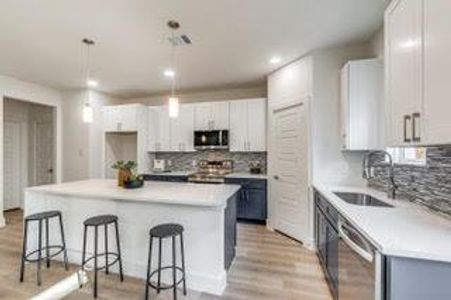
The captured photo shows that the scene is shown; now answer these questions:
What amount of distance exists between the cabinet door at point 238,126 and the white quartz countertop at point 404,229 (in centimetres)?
285

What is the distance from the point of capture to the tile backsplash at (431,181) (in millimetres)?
1752

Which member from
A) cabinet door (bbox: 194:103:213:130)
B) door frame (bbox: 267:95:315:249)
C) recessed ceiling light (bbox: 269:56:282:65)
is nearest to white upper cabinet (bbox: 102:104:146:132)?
cabinet door (bbox: 194:103:213:130)

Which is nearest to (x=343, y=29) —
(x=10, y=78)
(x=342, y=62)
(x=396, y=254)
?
(x=342, y=62)

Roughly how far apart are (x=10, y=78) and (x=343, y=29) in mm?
5505

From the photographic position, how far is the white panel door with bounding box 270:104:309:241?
353 cm

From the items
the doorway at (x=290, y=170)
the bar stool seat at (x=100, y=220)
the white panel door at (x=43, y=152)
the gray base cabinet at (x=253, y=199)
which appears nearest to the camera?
the bar stool seat at (x=100, y=220)

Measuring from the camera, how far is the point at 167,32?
2.83 metres

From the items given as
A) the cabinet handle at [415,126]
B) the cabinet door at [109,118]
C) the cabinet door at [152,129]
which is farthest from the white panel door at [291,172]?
the cabinet door at [109,118]

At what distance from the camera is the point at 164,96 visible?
5.89 metres

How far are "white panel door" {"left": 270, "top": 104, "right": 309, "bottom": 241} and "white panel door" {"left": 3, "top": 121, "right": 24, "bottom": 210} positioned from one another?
5851 mm

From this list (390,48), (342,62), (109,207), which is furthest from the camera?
(342,62)

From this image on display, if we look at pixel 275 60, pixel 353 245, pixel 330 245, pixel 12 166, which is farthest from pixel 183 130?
pixel 353 245

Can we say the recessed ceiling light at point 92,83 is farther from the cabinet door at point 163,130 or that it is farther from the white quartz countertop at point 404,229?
the white quartz countertop at point 404,229

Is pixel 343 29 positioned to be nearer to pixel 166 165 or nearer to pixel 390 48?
pixel 390 48
